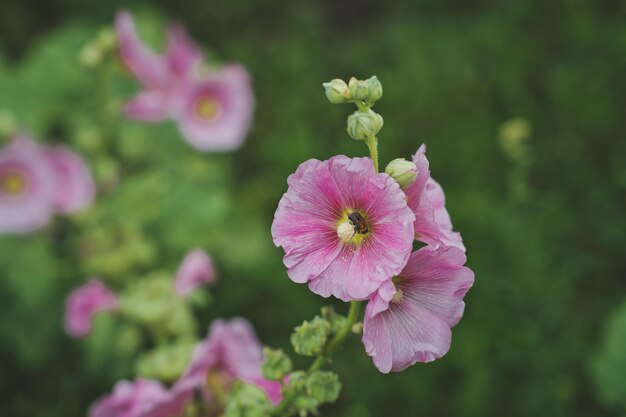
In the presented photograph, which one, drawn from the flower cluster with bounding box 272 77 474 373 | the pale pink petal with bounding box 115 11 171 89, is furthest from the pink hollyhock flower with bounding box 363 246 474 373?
the pale pink petal with bounding box 115 11 171 89

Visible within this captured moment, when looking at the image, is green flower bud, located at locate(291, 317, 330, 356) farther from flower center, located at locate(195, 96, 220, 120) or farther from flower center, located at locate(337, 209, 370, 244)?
flower center, located at locate(195, 96, 220, 120)

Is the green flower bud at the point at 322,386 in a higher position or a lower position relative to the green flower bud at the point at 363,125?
lower

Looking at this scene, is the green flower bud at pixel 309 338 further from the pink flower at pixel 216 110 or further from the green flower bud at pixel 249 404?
the pink flower at pixel 216 110

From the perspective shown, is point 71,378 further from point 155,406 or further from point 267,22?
point 267,22

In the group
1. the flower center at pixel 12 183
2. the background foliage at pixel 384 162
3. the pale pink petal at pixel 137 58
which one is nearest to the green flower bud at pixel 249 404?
the background foliage at pixel 384 162

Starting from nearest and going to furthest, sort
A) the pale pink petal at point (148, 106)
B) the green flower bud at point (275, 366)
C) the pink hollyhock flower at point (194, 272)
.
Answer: the green flower bud at point (275, 366) < the pink hollyhock flower at point (194, 272) < the pale pink petal at point (148, 106)

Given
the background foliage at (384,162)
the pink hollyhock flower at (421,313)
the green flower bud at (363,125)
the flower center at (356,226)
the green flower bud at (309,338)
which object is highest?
the green flower bud at (363,125)

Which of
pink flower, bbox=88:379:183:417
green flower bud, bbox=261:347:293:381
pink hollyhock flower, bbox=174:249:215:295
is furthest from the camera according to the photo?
pink hollyhock flower, bbox=174:249:215:295
